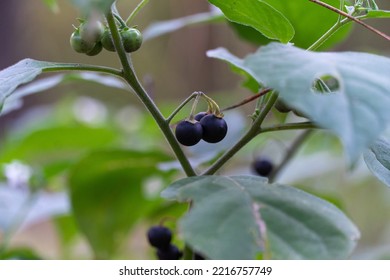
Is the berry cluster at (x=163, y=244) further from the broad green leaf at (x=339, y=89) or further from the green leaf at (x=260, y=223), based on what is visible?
the broad green leaf at (x=339, y=89)

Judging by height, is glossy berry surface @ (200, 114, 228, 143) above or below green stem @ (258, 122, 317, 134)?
below

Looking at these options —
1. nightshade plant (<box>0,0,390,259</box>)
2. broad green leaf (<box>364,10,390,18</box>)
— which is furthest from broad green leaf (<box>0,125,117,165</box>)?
broad green leaf (<box>364,10,390,18</box>)

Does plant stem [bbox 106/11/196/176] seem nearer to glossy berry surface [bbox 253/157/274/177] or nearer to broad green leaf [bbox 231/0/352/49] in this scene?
broad green leaf [bbox 231/0/352/49]

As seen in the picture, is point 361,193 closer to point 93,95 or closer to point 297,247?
point 297,247

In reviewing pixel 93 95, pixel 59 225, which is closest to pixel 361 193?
pixel 59 225

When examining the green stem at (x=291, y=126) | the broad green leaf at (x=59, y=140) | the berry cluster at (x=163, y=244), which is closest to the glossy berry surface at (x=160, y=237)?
the berry cluster at (x=163, y=244)

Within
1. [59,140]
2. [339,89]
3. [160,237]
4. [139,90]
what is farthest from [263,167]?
[339,89]

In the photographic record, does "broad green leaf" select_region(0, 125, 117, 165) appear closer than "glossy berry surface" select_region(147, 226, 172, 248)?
No
